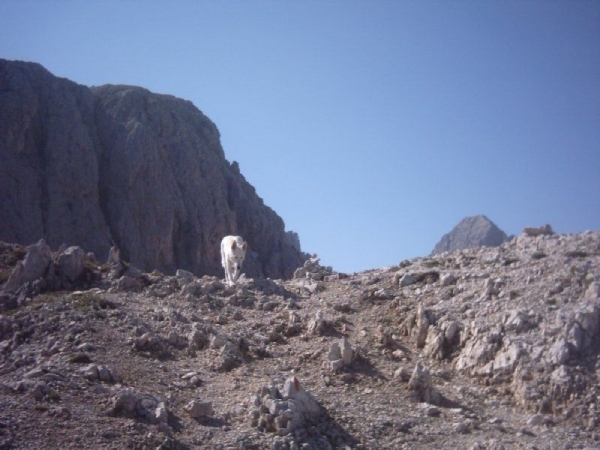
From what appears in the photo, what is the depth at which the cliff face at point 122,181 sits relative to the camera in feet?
166

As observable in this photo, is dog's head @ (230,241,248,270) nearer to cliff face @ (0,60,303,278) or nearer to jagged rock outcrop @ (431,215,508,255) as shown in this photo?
cliff face @ (0,60,303,278)

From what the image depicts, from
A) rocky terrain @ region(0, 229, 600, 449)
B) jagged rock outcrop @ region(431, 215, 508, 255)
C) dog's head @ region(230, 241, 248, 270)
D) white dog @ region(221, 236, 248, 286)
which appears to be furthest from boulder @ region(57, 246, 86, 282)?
jagged rock outcrop @ region(431, 215, 508, 255)

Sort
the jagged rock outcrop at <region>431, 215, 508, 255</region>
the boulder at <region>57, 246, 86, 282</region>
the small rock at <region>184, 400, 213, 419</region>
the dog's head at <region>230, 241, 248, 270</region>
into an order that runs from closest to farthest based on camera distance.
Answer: the small rock at <region>184, 400, 213, 419</region>, the boulder at <region>57, 246, 86, 282</region>, the dog's head at <region>230, 241, 248, 270</region>, the jagged rock outcrop at <region>431, 215, 508, 255</region>

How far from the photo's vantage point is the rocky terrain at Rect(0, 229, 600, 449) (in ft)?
37.6

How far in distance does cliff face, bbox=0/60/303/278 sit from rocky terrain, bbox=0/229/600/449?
3348 cm

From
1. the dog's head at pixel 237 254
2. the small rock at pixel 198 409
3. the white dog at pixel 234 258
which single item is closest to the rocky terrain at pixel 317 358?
the small rock at pixel 198 409

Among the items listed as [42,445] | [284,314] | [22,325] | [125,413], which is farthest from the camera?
[284,314]

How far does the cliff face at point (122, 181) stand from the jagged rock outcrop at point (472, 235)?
2313cm

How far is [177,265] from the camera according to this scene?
58219 mm

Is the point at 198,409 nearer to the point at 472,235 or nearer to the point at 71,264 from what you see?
the point at 71,264

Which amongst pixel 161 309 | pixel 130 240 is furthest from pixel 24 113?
pixel 161 309

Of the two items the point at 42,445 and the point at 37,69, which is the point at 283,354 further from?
the point at 37,69

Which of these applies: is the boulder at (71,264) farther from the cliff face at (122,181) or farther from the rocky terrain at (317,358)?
the cliff face at (122,181)

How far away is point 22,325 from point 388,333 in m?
8.53
